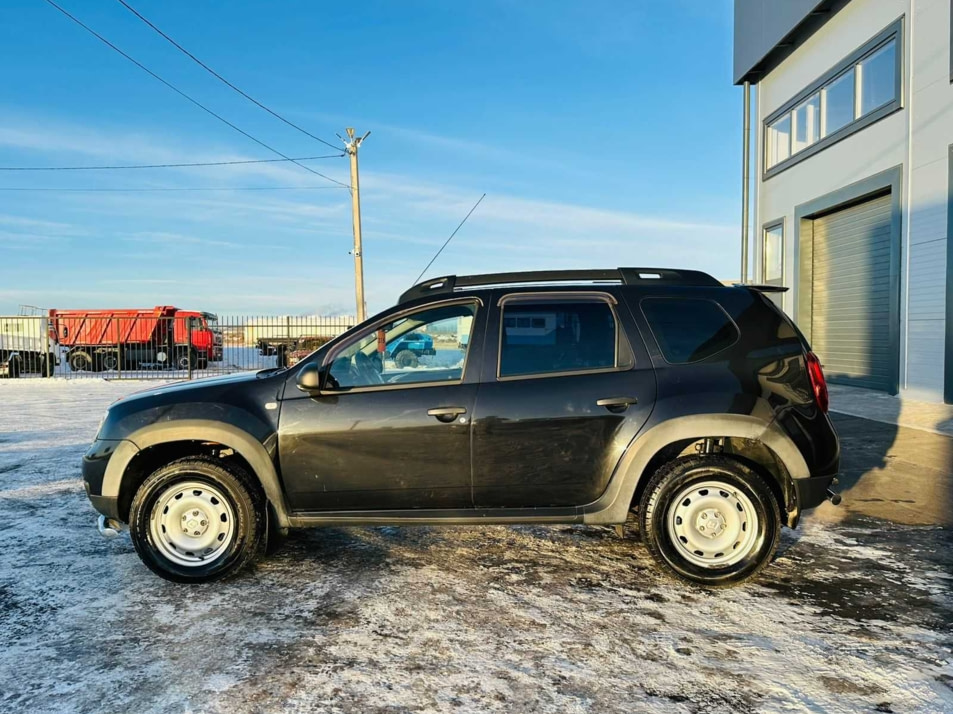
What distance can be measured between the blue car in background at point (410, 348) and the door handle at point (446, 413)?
400 millimetres

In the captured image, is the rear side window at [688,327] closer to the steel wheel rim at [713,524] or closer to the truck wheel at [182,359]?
the steel wheel rim at [713,524]

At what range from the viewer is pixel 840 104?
15305mm

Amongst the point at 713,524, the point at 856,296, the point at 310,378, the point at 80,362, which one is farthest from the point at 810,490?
the point at 80,362

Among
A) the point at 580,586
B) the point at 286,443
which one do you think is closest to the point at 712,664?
the point at 580,586

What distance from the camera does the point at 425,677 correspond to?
2877 mm

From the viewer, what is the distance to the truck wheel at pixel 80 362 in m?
25.2

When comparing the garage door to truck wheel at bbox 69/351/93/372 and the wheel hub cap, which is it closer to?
the wheel hub cap

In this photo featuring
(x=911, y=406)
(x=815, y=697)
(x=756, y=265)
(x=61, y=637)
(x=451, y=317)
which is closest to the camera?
(x=815, y=697)

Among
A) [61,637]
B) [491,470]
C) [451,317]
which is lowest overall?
[61,637]

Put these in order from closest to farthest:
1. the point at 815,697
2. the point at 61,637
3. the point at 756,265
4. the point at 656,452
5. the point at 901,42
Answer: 1. the point at 815,697
2. the point at 61,637
3. the point at 656,452
4. the point at 901,42
5. the point at 756,265

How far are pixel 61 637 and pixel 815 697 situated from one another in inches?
139

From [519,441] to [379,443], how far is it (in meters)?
0.84

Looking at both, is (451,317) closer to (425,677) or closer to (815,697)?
(425,677)

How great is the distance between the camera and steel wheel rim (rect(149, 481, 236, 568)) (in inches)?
156
